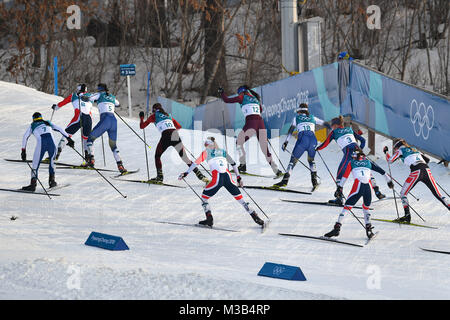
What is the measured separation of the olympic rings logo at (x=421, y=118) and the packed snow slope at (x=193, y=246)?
87 cm

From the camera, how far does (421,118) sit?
1486 centimetres

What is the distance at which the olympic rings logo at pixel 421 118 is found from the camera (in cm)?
1471

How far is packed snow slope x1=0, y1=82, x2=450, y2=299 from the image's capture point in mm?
7746

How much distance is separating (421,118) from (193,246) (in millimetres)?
6705

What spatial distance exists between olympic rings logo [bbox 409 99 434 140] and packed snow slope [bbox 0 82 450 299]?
87 cm

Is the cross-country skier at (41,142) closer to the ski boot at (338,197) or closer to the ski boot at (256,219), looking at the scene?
the ski boot at (256,219)

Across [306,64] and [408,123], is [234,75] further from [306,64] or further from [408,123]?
[408,123]

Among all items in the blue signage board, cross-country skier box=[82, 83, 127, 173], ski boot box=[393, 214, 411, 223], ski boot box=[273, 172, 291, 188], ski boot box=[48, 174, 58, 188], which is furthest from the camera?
the blue signage board

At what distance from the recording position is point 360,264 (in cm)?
947

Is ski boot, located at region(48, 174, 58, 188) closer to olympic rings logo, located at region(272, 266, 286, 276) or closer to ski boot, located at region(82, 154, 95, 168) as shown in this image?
ski boot, located at region(82, 154, 95, 168)

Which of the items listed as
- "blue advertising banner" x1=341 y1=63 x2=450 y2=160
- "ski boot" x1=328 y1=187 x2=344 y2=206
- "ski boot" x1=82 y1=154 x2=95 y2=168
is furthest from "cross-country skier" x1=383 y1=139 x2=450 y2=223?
"ski boot" x1=82 y1=154 x2=95 y2=168

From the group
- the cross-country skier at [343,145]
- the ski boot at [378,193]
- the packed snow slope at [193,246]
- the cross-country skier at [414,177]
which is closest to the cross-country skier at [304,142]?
the packed snow slope at [193,246]

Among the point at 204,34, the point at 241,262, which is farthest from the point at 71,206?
the point at 204,34

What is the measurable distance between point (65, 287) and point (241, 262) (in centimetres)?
265
